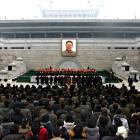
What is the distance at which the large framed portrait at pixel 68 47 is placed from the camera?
189ft

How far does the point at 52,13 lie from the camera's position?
83.1 meters

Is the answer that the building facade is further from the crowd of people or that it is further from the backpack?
the backpack

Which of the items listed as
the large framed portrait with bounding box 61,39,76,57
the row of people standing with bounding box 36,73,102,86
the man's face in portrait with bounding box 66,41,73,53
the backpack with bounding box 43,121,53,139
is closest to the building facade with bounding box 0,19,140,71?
the large framed portrait with bounding box 61,39,76,57

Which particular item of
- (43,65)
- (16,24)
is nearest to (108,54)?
(43,65)

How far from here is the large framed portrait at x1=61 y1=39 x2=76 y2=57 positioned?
189ft

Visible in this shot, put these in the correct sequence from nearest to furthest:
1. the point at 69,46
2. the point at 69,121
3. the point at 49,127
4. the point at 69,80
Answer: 1. the point at 49,127
2. the point at 69,121
3. the point at 69,80
4. the point at 69,46

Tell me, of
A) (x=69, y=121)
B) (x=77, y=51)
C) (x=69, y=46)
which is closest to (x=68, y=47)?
(x=69, y=46)

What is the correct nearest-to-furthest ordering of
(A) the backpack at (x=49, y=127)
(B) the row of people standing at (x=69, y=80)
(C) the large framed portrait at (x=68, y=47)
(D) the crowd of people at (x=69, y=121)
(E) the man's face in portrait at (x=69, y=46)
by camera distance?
1. (D) the crowd of people at (x=69, y=121)
2. (A) the backpack at (x=49, y=127)
3. (B) the row of people standing at (x=69, y=80)
4. (C) the large framed portrait at (x=68, y=47)
5. (E) the man's face in portrait at (x=69, y=46)

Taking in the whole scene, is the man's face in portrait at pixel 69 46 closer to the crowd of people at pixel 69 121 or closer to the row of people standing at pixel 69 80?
the row of people standing at pixel 69 80

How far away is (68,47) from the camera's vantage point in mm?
58562

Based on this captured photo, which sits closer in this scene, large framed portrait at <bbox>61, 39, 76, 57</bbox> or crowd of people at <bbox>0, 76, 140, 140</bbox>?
crowd of people at <bbox>0, 76, 140, 140</bbox>

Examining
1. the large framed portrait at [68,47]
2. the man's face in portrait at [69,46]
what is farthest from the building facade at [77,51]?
the man's face in portrait at [69,46]

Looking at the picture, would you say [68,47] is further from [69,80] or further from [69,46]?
[69,80]

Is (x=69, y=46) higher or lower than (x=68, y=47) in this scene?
higher
